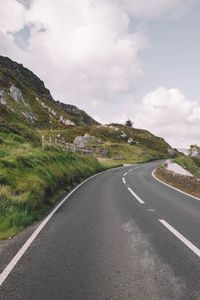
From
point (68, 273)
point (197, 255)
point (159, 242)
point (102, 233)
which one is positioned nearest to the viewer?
point (68, 273)

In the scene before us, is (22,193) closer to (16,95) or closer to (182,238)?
(182,238)

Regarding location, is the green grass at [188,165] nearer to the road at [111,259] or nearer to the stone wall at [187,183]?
the stone wall at [187,183]

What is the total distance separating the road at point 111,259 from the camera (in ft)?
15.3

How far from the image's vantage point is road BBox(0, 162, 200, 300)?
4652 millimetres

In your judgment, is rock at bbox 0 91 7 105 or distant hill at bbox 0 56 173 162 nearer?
distant hill at bbox 0 56 173 162

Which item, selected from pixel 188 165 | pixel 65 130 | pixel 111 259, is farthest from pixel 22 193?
pixel 65 130

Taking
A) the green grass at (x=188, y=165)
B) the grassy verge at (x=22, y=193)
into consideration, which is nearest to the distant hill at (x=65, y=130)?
the green grass at (x=188, y=165)

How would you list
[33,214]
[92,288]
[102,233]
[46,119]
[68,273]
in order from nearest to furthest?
[92,288] < [68,273] < [102,233] < [33,214] < [46,119]

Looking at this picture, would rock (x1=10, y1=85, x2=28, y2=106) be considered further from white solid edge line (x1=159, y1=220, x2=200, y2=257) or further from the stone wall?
white solid edge line (x1=159, y1=220, x2=200, y2=257)

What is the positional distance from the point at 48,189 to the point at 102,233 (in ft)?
21.2

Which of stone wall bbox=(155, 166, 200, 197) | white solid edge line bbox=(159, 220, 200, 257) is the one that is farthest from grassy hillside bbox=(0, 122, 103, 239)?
stone wall bbox=(155, 166, 200, 197)

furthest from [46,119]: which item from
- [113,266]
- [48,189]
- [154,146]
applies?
[113,266]

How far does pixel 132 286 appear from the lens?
4812 millimetres

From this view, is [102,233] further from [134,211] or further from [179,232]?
[134,211]
